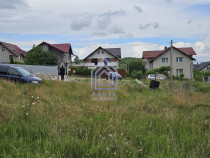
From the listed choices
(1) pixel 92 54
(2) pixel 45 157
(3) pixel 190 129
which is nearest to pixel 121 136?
(2) pixel 45 157

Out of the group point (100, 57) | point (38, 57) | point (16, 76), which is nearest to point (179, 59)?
point (100, 57)

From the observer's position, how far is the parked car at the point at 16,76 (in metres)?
11.5

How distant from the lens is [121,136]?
3066 mm

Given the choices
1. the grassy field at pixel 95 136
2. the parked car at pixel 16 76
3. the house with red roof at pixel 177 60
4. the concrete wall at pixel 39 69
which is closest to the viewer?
the grassy field at pixel 95 136

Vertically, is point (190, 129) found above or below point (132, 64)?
below

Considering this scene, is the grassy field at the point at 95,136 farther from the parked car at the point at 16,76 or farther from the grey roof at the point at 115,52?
the grey roof at the point at 115,52

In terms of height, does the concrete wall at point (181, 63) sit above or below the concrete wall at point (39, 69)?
above

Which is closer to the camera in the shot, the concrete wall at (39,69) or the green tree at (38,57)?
the concrete wall at (39,69)

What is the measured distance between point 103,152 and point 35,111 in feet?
7.95

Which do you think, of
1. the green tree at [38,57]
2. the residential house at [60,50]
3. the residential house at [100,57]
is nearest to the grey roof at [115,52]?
the residential house at [100,57]

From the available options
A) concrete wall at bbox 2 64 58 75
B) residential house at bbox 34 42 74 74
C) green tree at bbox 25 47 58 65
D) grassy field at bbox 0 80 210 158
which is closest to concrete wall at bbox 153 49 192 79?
residential house at bbox 34 42 74 74

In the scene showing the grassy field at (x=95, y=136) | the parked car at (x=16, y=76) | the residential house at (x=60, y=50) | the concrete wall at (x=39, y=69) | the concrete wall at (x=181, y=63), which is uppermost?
the residential house at (x=60, y=50)

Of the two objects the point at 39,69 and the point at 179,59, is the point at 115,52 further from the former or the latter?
the point at 39,69

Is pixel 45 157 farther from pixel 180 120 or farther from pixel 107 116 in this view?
pixel 180 120
